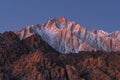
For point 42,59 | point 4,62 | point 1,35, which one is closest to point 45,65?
point 42,59

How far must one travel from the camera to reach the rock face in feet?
566

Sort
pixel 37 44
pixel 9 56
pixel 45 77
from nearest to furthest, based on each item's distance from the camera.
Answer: pixel 45 77 < pixel 9 56 < pixel 37 44

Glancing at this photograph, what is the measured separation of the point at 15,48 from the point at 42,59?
1370 centimetres

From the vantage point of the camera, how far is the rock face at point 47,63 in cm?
17250

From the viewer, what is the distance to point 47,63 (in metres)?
179

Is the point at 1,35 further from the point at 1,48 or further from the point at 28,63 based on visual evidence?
the point at 28,63

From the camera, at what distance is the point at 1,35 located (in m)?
196

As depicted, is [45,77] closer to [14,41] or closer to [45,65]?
[45,65]

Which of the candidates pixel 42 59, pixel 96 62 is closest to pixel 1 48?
pixel 42 59

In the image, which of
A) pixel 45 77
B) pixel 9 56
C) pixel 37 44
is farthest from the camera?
pixel 37 44

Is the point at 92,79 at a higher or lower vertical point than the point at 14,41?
lower

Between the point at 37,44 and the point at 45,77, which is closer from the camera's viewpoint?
the point at 45,77

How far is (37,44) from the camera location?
197m

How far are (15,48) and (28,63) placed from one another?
43.5 ft
